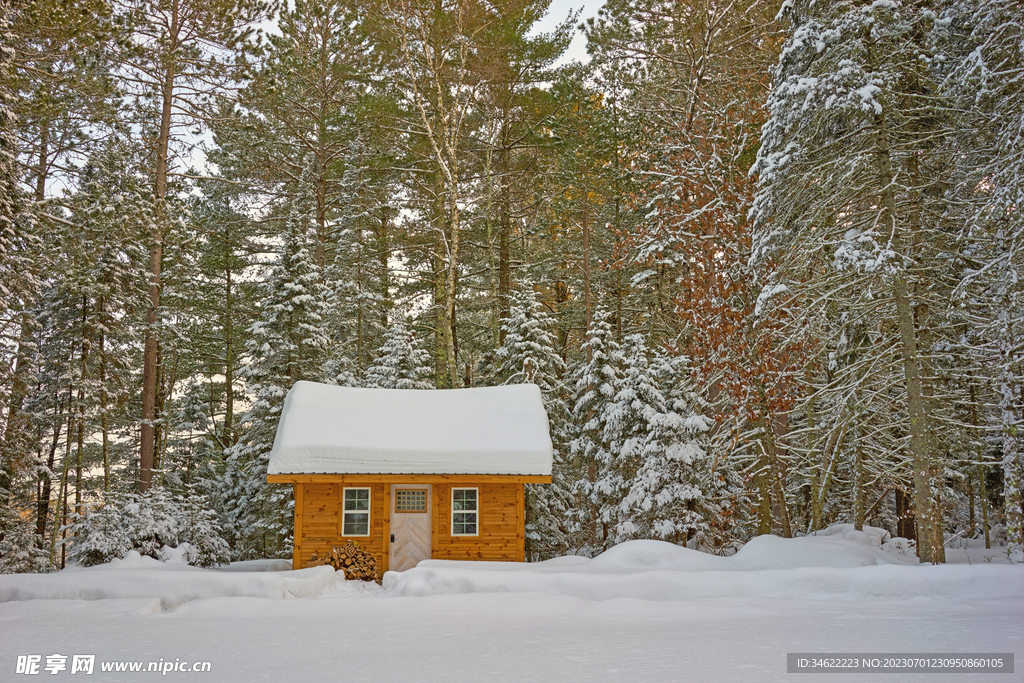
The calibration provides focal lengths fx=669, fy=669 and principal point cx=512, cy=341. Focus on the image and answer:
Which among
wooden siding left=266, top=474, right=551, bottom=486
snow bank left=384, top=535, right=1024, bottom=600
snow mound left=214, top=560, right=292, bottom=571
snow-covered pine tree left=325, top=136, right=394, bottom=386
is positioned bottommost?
snow mound left=214, top=560, right=292, bottom=571

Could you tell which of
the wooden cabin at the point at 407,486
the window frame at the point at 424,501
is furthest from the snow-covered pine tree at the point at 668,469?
the window frame at the point at 424,501

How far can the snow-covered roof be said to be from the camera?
48.9ft

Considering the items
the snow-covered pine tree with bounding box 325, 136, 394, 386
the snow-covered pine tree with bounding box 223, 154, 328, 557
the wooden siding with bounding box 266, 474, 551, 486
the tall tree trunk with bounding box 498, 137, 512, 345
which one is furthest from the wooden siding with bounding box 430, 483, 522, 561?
the snow-covered pine tree with bounding box 325, 136, 394, 386

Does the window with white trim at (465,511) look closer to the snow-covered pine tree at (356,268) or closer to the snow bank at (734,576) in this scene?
the snow bank at (734,576)

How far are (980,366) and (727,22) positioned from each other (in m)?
9.33

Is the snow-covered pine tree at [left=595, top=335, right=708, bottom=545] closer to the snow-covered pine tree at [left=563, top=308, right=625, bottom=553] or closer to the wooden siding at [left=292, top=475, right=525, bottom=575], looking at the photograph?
the snow-covered pine tree at [left=563, top=308, right=625, bottom=553]

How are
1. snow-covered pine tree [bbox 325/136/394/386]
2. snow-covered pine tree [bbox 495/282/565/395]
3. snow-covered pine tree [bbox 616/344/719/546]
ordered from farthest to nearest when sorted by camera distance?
snow-covered pine tree [bbox 325/136/394/386] < snow-covered pine tree [bbox 495/282/565/395] < snow-covered pine tree [bbox 616/344/719/546]

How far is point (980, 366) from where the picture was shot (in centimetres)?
1249

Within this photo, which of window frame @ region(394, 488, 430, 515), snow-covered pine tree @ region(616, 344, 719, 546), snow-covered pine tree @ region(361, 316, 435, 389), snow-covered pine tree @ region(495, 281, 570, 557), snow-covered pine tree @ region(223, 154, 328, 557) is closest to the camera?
window frame @ region(394, 488, 430, 515)

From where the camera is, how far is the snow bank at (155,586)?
416 inches

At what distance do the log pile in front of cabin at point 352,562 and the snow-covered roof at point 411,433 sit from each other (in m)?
1.74

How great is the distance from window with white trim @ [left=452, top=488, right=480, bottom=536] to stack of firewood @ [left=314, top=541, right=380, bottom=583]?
76.9 inches

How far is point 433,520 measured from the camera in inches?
605

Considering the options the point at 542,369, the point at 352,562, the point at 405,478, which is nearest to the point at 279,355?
the point at 405,478
